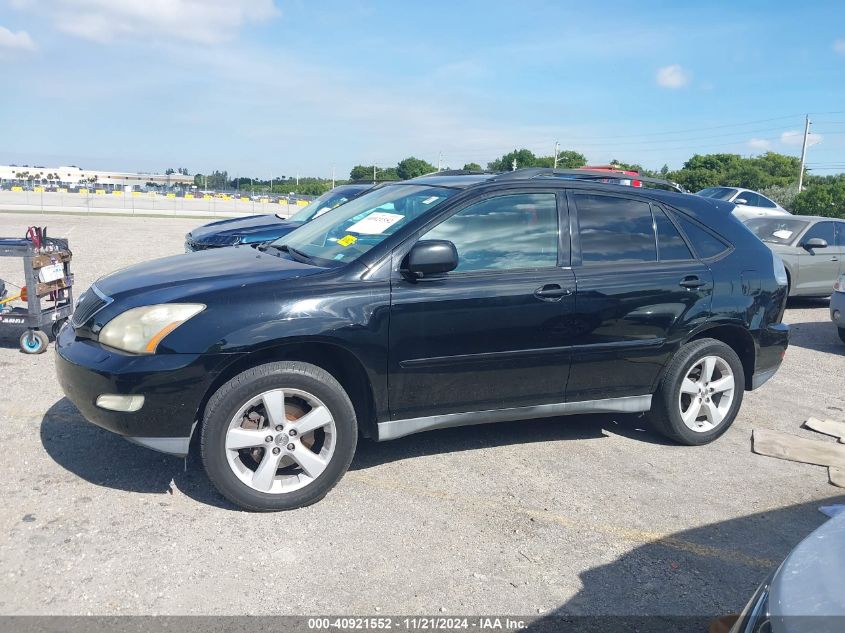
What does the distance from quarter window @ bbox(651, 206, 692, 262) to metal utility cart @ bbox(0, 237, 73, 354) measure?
5.55m

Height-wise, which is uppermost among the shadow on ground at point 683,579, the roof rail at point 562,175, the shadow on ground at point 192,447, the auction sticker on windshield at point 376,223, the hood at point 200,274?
the roof rail at point 562,175

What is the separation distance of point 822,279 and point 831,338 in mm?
2482

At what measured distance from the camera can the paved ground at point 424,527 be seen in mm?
3164

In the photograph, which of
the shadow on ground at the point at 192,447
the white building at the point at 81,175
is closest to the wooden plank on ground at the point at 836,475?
the shadow on ground at the point at 192,447

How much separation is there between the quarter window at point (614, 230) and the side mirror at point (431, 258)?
1.05 meters

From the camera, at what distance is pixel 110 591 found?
308 centimetres

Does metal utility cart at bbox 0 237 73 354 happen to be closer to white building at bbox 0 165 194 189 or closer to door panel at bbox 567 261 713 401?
door panel at bbox 567 261 713 401

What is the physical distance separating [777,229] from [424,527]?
1043 centimetres

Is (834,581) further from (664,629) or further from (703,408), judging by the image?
(703,408)

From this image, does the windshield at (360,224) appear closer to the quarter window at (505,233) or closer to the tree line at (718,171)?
the quarter window at (505,233)

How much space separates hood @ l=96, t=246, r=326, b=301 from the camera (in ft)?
12.9

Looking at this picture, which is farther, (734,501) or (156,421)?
(734,501)

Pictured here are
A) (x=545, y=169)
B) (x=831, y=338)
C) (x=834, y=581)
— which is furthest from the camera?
(x=831, y=338)

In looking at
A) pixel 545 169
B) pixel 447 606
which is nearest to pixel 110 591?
pixel 447 606
